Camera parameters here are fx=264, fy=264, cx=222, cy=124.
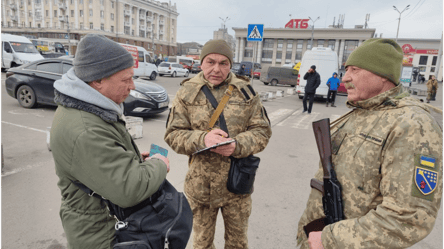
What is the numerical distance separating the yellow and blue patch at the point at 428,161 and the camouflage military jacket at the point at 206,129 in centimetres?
108

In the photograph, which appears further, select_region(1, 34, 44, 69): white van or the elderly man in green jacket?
select_region(1, 34, 44, 69): white van

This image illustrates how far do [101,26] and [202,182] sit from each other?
219 ft

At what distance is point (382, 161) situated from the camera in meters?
1.19

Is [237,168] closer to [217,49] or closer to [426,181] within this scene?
[217,49]

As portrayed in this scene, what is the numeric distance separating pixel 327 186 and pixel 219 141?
72 cm

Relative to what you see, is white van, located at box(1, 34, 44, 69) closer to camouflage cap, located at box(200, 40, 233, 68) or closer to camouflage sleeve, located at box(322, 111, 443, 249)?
camouflage cap, located at box(200, 40, 233, 68)

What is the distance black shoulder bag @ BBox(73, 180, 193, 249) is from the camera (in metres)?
1.26

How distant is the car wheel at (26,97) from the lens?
7.52 meters

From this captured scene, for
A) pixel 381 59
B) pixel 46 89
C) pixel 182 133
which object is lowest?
pixel 46 89

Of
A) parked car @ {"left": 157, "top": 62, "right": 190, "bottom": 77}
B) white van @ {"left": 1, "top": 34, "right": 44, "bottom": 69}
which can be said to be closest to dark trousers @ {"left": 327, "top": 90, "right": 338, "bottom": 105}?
parked car @ {"left": 157, "top": 62, "right": 190, "bottom": 77}

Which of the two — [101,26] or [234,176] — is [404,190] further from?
[101,26]

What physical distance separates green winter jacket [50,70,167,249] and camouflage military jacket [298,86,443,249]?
35.3 inches

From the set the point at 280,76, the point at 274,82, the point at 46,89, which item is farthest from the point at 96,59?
the point at 274,82

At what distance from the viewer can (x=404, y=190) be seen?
1.06 m
